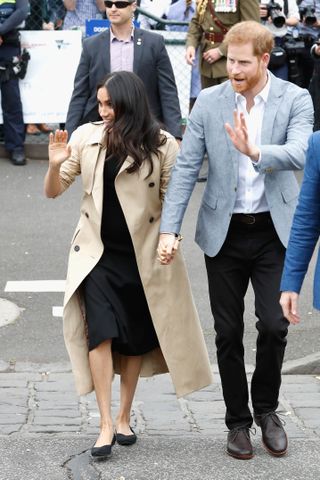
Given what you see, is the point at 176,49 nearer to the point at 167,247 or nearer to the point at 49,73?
the point at 49,73

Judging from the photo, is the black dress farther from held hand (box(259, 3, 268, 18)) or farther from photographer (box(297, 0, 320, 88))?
photographer (box(297, 0, 320, 88))

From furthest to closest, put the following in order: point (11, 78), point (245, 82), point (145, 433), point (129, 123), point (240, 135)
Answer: point (11, 78), point (145, 433), point (129, 123), point (245, 82), point (240, 135)

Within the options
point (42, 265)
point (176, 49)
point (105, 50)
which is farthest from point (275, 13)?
point (42, 265)

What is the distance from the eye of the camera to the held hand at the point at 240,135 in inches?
195

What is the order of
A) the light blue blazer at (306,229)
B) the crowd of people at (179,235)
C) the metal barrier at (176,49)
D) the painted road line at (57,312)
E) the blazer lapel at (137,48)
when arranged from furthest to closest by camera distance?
the metal barrier at (176,49) → the blazer lapel at (137,48) → the painted road line at (57,312) → the crowd of people at (179,235) → the light blue blazer at (306,229)

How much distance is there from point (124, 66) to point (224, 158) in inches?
136

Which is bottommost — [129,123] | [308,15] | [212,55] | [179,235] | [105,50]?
[308,15]

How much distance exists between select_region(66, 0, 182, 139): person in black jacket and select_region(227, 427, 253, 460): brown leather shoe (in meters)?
3.42

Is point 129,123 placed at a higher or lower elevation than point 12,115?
higher

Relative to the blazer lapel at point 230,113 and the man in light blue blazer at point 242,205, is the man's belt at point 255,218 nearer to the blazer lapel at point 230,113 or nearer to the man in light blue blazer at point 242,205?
the man in light blue blazer at point 242,205

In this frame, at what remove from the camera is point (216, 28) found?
11070 mm

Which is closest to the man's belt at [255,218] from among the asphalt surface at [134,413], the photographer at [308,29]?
the asphalt surface at [134,413]

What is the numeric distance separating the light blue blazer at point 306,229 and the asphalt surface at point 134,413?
116 centimetres

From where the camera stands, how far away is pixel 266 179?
17.7ft
